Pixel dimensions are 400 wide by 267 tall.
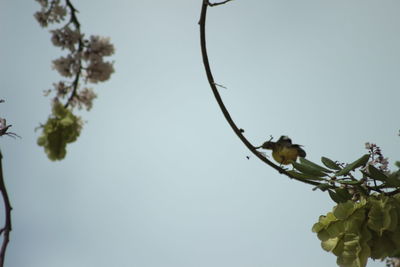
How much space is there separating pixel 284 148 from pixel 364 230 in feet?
1.34

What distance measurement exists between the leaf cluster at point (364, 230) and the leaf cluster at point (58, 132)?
1.00 metres

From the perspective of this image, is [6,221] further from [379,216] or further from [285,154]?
[379,216]

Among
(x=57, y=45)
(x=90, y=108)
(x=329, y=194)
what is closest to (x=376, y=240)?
(x=329, y=194)

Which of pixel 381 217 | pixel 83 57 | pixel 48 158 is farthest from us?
pixel 381 217

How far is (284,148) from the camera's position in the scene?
5.39ft

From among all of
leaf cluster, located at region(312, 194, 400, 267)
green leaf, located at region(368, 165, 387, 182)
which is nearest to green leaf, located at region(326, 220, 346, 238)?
leaf cluster, located at region(312, 194, 400, 267)

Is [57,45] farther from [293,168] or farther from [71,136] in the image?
[293,168]

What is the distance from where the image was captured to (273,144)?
5.42 feet

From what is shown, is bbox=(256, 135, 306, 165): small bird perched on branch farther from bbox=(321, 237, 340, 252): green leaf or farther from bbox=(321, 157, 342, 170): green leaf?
bbox=(321, 237, 340, 252): green leaf

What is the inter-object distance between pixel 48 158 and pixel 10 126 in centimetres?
43

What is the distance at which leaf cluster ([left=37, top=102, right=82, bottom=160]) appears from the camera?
1222 millimetres

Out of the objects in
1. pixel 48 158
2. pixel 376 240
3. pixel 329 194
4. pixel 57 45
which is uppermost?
pixel 57 45

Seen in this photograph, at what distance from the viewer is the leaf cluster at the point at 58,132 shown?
4.01 ft

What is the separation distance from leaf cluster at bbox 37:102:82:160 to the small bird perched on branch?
2.45 feet
